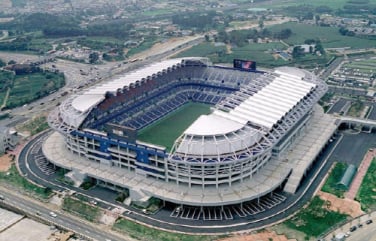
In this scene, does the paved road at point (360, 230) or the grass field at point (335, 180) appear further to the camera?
the grass field at point (335, 180)

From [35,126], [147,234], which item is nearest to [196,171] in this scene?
[147,234]

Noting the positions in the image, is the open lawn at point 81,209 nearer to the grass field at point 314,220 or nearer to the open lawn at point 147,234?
the open lawn at point 147,234

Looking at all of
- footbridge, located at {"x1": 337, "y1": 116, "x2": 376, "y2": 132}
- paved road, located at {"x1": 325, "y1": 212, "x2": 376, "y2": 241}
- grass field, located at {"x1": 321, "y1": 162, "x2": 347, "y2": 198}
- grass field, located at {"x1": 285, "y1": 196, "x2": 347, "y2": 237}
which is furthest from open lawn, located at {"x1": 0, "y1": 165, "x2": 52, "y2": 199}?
footbridge, located at {"x1": 337, "y1": 116, "x2": 376, "y2": 132}

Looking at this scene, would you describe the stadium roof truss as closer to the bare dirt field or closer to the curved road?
the curved road

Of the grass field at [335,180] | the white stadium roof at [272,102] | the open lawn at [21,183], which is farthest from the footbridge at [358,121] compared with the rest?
the open lawn at [21,183]

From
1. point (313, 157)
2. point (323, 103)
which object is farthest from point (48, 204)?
point (323, 103)

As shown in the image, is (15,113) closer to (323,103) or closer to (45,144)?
(45,144)

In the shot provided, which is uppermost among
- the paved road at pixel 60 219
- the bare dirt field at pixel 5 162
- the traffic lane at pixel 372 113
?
the traffic lane at pixel 372 113

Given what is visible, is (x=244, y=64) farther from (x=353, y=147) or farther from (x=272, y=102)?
(x=353, y=147)
